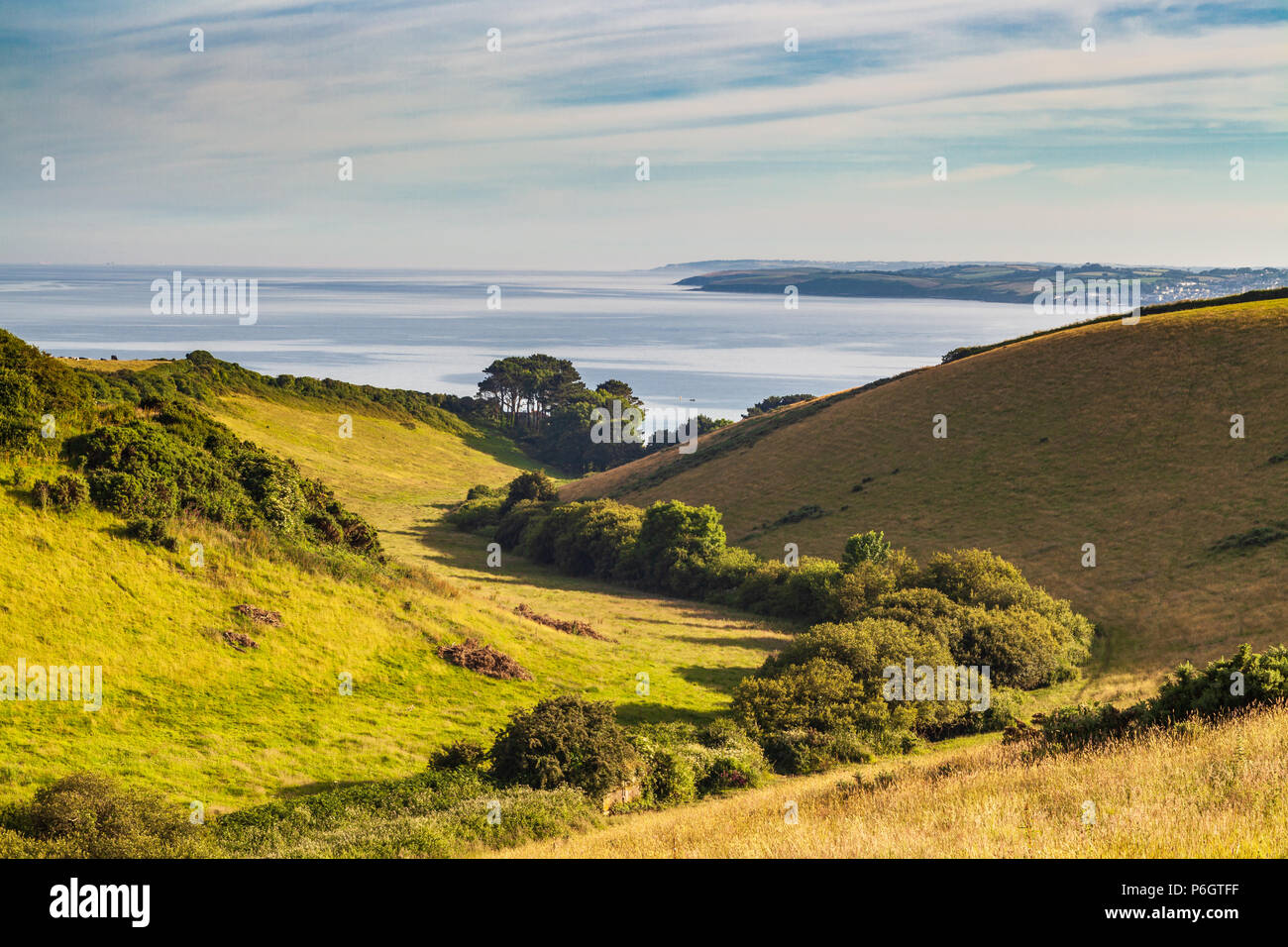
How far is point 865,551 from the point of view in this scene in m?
49.9

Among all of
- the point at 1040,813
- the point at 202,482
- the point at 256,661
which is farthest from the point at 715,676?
the point at 1040,813

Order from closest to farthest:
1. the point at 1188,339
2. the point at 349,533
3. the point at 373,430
Answer: the point at 349,533
the point at 1188,339
the point at 373,430

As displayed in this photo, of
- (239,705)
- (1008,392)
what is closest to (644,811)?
(239,705)

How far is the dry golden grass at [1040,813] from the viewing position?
10.7 meters

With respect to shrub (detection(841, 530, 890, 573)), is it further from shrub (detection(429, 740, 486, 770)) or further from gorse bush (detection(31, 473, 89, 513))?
gorse bush (detection(31, 473, 89, 513))

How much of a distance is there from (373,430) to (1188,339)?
306 ft

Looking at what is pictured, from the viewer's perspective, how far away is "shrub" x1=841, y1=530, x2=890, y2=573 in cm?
4988

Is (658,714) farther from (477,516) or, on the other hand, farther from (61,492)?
(477,516)

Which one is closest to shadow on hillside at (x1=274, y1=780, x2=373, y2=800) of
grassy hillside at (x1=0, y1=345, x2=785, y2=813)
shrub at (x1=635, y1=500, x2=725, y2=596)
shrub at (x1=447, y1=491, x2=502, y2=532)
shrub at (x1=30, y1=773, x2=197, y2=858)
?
grassy hillside at (x1=0, y1=345, x2=785, y2=813)

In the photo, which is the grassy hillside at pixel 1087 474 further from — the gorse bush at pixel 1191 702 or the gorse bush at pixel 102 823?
the gorse bush at pixel 102 823

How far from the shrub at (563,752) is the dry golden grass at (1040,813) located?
216cm

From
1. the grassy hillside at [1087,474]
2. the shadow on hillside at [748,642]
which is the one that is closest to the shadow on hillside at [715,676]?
the shadow on hillside at [748,642]

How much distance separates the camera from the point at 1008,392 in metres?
76.6
